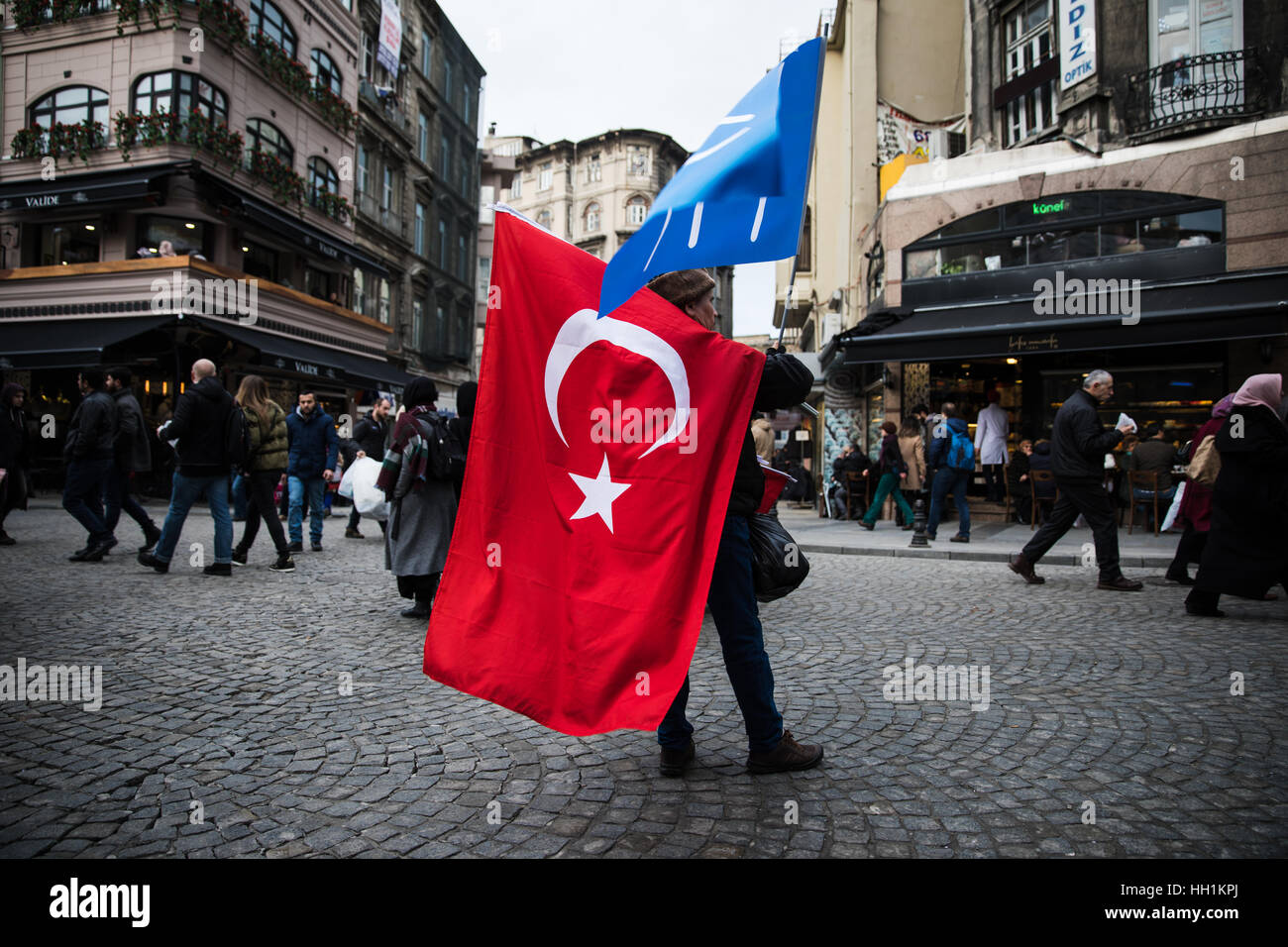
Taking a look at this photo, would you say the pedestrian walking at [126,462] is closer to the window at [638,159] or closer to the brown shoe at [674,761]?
the brown shoe at [674,761]

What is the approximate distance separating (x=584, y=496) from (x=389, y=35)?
3000 centimetres

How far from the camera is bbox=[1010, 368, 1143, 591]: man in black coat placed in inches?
264

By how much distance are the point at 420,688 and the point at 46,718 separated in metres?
1.64

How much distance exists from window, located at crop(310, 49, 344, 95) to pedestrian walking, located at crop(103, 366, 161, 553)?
18.4 metres

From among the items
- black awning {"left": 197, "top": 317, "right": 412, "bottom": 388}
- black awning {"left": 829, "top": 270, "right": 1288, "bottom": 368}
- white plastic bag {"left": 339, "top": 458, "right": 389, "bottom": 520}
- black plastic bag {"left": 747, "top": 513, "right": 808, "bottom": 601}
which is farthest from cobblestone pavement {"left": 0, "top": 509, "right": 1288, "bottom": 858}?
black awning {"left": 197, "top": 317, "right": 412, "bottom": 388}

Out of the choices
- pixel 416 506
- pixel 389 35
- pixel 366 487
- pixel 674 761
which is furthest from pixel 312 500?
pixel 389 35

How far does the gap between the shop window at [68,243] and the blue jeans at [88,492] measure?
47.0 feet

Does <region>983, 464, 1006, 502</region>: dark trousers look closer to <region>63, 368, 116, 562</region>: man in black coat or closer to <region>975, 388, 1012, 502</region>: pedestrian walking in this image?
<region>975, 388, 1012, 502</region>: pedestrian walking

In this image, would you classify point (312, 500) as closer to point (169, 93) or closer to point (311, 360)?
point (311, 360)

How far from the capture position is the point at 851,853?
2283mm

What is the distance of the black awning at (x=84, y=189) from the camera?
17.1 meters

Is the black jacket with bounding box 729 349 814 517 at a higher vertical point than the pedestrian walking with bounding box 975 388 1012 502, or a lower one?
lower

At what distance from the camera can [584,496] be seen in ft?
9.30
